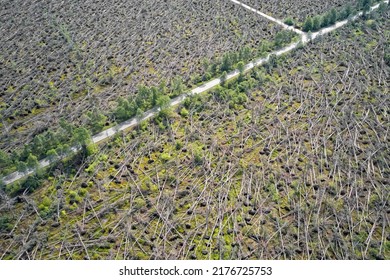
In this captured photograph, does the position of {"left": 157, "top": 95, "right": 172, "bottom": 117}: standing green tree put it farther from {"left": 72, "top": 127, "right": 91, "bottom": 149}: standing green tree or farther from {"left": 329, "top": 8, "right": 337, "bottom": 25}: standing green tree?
{"left": 329, "top": 8, "right": 337, "bottom": 25}: standing green tree

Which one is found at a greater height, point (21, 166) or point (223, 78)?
point (21, 166)

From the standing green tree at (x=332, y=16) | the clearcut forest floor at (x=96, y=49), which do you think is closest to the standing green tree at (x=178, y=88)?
the clearcut forest floor at (x=96, y=49)

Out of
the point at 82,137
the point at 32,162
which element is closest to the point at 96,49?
the point at 82,137

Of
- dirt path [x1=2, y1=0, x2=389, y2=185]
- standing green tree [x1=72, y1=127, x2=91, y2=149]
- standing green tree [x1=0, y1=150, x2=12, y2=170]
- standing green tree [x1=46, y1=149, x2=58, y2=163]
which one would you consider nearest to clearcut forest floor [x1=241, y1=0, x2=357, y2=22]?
dirt path [x1=2, y1=0, x2=389, y2=185]

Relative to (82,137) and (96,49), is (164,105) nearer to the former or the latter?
(82,137)

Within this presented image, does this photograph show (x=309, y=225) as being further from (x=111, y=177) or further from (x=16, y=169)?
(x=16, y=169)
